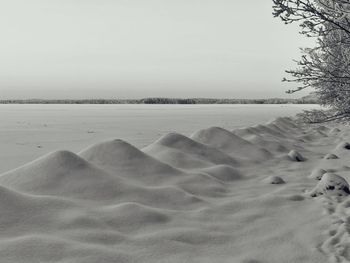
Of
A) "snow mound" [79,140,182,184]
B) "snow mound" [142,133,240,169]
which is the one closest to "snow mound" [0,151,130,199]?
"snow mound" [79,140,182,184]

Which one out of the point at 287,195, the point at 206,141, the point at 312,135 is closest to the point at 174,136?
the point at 206,141

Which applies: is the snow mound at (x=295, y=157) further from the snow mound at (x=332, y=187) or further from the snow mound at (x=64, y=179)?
the snow mound at (x=64, y=179)

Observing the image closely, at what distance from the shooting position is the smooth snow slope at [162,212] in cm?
427

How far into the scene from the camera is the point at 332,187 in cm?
696

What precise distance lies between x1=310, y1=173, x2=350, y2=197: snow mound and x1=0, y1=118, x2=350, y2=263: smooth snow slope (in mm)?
16

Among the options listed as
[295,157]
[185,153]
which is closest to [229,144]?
[295,157]

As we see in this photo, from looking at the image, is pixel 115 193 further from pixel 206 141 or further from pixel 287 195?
pixel 206 141

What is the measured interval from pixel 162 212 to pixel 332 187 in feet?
10.1

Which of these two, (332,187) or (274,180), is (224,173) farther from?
(332,187)

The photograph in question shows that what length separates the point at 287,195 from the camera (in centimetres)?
701

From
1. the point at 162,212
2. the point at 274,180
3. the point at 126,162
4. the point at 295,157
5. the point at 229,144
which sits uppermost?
the point at 126,162

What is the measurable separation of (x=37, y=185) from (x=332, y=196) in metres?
4.64

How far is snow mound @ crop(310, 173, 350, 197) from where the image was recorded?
22.4ft

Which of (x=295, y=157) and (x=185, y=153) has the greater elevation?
(x=185, y=153)
